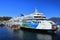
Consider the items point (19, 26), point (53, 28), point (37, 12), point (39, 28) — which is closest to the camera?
point (53, 28)

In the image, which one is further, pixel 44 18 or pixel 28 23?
pixel 28 23

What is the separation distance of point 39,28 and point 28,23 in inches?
293

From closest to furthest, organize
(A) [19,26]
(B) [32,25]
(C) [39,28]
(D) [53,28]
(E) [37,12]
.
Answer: (D) [53,28] → (C) [39,28] → (B) [32,25] → (E) [37,12] → (A) [19,26]

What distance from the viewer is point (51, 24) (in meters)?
37.6

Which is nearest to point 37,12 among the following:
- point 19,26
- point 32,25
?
point 32,25

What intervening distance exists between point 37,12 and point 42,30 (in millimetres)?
8417

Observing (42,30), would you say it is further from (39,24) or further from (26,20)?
(26,20)

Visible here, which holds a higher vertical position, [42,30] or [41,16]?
[41,16]

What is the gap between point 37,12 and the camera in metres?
46.2

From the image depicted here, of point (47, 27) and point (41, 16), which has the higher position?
point (41, 16)

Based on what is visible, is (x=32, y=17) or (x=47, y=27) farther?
(x=32, y=17)

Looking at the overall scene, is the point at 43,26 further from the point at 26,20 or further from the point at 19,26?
Answer: the point at 19,26

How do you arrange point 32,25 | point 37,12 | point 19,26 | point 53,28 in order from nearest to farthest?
point 53,28, point 32,25, point 37,12, point 19,26

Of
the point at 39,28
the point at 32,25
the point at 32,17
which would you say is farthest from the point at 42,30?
the point at 32,17
